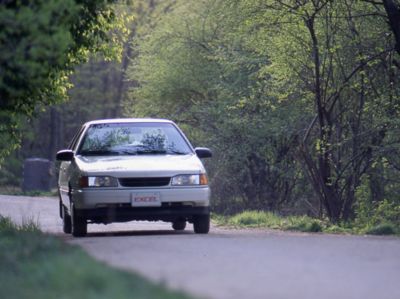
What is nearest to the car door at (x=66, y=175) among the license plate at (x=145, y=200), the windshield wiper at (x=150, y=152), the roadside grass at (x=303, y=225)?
the windshield wiper at (x=150, y=152)

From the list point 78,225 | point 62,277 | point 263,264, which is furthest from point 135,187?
point 62,277

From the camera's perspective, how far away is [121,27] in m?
18.5

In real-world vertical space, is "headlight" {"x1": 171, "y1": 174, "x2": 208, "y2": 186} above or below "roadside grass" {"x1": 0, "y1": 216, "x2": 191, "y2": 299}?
above

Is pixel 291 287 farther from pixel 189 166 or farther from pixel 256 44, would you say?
pixel 256 44

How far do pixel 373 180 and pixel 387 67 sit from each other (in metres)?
5.07

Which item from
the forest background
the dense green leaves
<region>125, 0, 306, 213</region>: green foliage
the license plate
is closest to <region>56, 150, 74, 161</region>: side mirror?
the forest background

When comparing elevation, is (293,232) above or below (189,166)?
below

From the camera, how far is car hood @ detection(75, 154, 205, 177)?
16.0 meters

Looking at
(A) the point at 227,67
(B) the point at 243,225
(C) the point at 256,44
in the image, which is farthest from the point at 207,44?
(B) the point at 243,225

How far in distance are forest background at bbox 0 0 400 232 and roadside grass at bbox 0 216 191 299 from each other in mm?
1993

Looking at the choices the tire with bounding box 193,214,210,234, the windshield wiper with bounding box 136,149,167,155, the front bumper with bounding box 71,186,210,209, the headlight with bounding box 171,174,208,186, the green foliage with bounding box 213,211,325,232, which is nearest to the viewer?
the front bumper with bounding box 71,186,210,209

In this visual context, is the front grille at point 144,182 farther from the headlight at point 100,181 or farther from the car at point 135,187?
the headlight at point 100,181

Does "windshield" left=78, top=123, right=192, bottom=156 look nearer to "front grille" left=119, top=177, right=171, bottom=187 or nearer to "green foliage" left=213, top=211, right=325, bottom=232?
"front grille" left=119, top=177, right=171, bottom=187

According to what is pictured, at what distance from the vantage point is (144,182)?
52.5 feet
